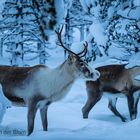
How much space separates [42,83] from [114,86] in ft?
9.39

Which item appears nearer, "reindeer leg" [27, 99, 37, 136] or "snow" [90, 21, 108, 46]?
"reindeer leg" [27, 99, 37, 136]

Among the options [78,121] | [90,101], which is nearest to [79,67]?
[78,121]

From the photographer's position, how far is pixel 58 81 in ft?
25.4

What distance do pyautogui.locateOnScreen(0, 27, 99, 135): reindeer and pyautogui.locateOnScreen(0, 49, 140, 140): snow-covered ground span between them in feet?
1.43

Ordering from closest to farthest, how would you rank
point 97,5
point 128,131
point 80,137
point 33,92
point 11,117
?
point 80,137, point 128,131, point 33,92, point 11,117, point 97,5

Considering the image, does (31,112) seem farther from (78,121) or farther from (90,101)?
(90,101)

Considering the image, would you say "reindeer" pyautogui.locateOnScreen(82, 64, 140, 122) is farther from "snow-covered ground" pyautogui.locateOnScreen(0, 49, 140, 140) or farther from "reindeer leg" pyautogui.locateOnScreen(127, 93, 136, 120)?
"snow-covered ground" pyautogui.locateOnScreen(0, 49, 140, 140)

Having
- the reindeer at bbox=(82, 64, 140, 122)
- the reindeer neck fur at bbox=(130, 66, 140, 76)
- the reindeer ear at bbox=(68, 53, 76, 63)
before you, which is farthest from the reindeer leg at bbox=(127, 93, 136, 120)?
the reindeer ear at bbox=(68, 53, 76, 63)

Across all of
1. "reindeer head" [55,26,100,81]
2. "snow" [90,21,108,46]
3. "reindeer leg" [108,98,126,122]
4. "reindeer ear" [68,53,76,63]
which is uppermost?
"snow" [90,21,108,46]

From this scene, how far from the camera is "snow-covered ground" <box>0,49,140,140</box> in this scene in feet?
17.7

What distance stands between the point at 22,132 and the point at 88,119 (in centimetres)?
212

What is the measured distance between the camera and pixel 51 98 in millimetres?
7609

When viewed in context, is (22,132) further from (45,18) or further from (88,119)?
(45,18)

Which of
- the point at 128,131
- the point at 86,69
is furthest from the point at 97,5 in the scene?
the point at 128,131
